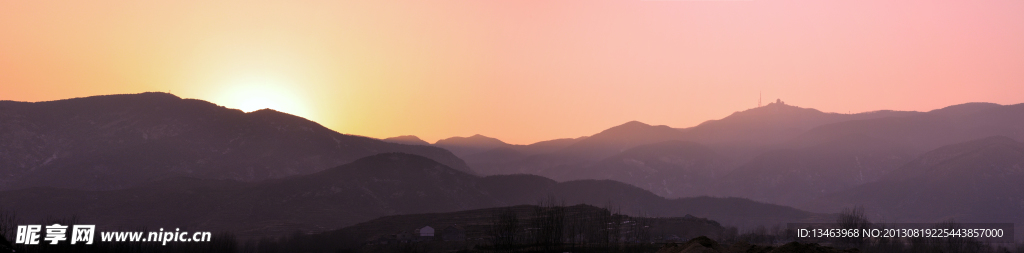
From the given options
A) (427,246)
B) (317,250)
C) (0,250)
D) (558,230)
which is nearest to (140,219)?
(317,250)

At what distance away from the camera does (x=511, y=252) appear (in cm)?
9762

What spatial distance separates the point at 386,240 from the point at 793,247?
112m

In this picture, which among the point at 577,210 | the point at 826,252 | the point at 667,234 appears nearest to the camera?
the point at 826,252

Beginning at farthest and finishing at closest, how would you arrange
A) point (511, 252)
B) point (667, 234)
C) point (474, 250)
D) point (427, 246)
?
point (667, 234), point (427, 246), point (474, 250), point (511, 252)

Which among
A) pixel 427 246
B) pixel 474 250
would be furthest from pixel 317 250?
pixel 474 250

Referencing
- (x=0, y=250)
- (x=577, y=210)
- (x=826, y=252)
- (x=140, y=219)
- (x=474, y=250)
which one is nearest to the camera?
(x=0, y=250)

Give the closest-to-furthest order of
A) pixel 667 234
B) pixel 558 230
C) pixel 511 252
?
1. pixel 511 252
2. pixel 558 230
3. pixel 667 234

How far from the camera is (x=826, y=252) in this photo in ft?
147

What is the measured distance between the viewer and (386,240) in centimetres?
14875

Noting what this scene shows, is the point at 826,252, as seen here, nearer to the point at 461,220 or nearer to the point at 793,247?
the point at 793,247

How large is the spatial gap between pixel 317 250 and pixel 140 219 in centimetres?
8172

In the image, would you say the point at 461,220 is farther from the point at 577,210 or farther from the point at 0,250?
the point at 0,250

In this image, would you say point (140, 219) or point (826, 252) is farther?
point (140, 219)

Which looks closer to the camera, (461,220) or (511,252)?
(511,252)
